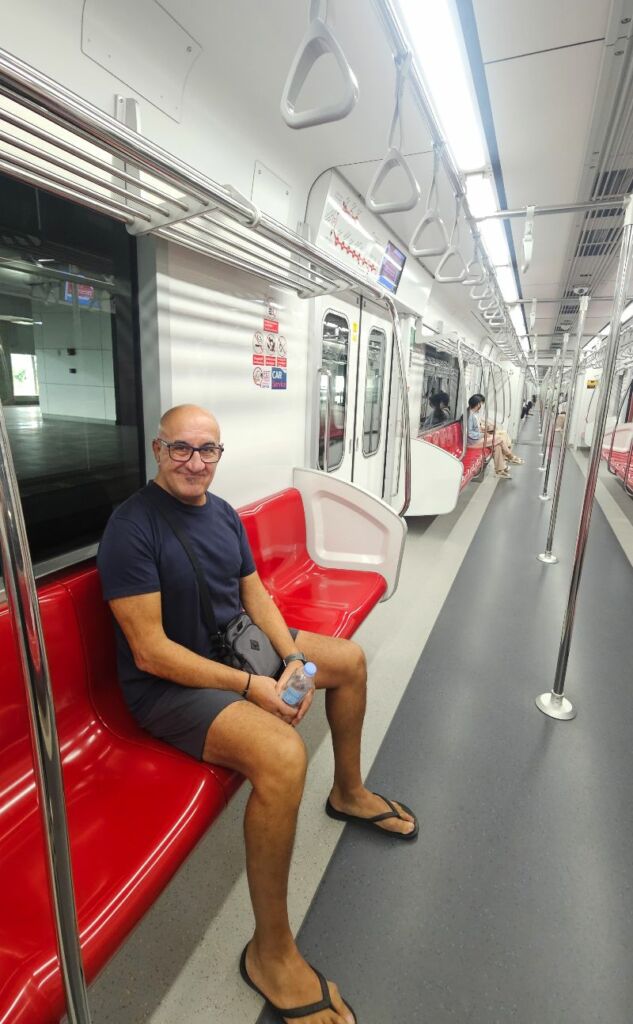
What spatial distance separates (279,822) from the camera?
1343 mm

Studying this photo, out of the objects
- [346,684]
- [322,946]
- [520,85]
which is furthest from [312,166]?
[322,946]

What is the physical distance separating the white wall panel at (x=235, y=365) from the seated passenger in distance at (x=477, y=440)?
18.2 ft

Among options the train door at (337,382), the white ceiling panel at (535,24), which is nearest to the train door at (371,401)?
the train door at (337,382)

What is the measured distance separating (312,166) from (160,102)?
4.17 feet

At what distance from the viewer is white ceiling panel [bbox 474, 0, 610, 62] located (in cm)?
195

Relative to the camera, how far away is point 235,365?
262cm

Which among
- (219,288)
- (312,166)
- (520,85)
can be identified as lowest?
(219,288)

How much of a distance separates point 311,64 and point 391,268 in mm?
3255

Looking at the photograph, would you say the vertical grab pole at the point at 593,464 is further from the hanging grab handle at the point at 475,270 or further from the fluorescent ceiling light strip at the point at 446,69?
the hanging grab handle at the point at 475,270

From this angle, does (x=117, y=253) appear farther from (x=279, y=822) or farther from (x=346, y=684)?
(x=279, y=822)

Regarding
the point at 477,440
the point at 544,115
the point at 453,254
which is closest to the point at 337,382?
the point at 453,254

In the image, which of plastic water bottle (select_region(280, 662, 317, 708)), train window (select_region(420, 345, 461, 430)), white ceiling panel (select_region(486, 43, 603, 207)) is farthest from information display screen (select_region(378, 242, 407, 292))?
plastic water bottle (select_region(280, 662, 317, 708))

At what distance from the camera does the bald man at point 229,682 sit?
1346 mm

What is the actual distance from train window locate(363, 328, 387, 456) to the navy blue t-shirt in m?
2.99
